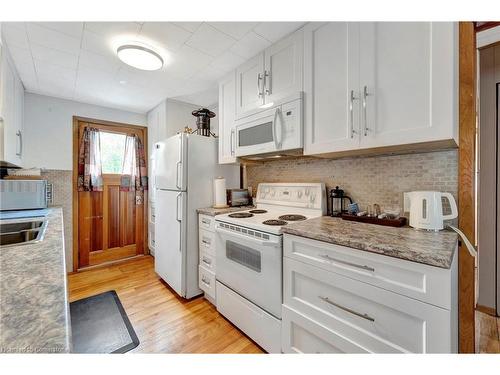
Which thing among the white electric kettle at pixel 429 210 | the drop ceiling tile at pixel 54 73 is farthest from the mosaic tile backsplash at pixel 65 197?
the white electric kettle at pixel 429 210

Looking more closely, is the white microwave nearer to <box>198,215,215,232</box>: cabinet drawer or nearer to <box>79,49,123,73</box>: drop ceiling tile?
<box>198,215,215,232</box>: cabinet drawer

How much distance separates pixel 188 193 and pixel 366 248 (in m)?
1.65

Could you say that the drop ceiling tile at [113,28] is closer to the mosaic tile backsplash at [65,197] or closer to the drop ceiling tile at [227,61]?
the drop ceiling tile at [227,61]

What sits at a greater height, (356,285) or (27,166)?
(27,166)

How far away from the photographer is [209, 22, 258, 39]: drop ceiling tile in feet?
5.04

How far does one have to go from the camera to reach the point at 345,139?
1.38 m

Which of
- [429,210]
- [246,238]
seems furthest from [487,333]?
[246,238]

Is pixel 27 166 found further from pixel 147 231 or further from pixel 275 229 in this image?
pixel 275 229

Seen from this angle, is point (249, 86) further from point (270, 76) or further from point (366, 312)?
point (366, 312)

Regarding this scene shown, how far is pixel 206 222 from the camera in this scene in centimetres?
212

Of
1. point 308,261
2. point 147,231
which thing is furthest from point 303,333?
point 147,231

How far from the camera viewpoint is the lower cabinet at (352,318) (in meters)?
0.83

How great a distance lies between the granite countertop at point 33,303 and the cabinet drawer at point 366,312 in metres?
1.05

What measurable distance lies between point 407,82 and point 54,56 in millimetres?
2703
